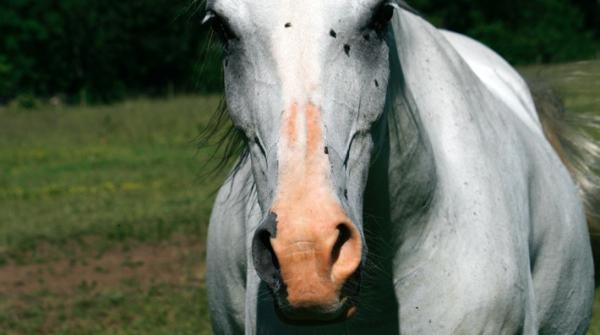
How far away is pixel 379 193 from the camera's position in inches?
129

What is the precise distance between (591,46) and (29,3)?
19.5 m

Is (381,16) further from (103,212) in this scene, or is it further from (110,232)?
(103,212)

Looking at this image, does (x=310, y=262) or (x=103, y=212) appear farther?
(x=103, y=212)

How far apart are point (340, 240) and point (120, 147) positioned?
20.4 meters

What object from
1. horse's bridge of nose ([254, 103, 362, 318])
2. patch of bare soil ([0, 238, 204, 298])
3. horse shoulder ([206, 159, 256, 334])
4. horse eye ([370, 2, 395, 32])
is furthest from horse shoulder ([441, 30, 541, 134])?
patch of bare soil ([0, 238, 204, 298])

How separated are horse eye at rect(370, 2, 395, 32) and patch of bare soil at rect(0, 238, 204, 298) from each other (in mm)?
6692

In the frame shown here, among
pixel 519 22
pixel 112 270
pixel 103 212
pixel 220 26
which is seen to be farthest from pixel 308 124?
pixel 519 22

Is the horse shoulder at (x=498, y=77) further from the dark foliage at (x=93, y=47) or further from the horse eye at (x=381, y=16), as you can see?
the dark foliage at (x=93, y=47)

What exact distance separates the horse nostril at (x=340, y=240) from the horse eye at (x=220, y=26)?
1.75 feet

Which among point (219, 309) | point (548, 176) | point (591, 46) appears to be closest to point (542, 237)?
point (548, 176)

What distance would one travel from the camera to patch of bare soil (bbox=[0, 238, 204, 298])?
982cm

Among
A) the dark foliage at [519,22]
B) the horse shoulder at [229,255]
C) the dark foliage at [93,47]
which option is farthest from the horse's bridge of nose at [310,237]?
the dark foliage at [93,47]

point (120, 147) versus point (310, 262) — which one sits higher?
point (310, 262)

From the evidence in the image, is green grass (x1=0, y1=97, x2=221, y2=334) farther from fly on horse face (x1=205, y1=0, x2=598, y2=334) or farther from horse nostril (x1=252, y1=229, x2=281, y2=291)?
horse nostril (x1=252, y1=229, x2=281, y2=291)
